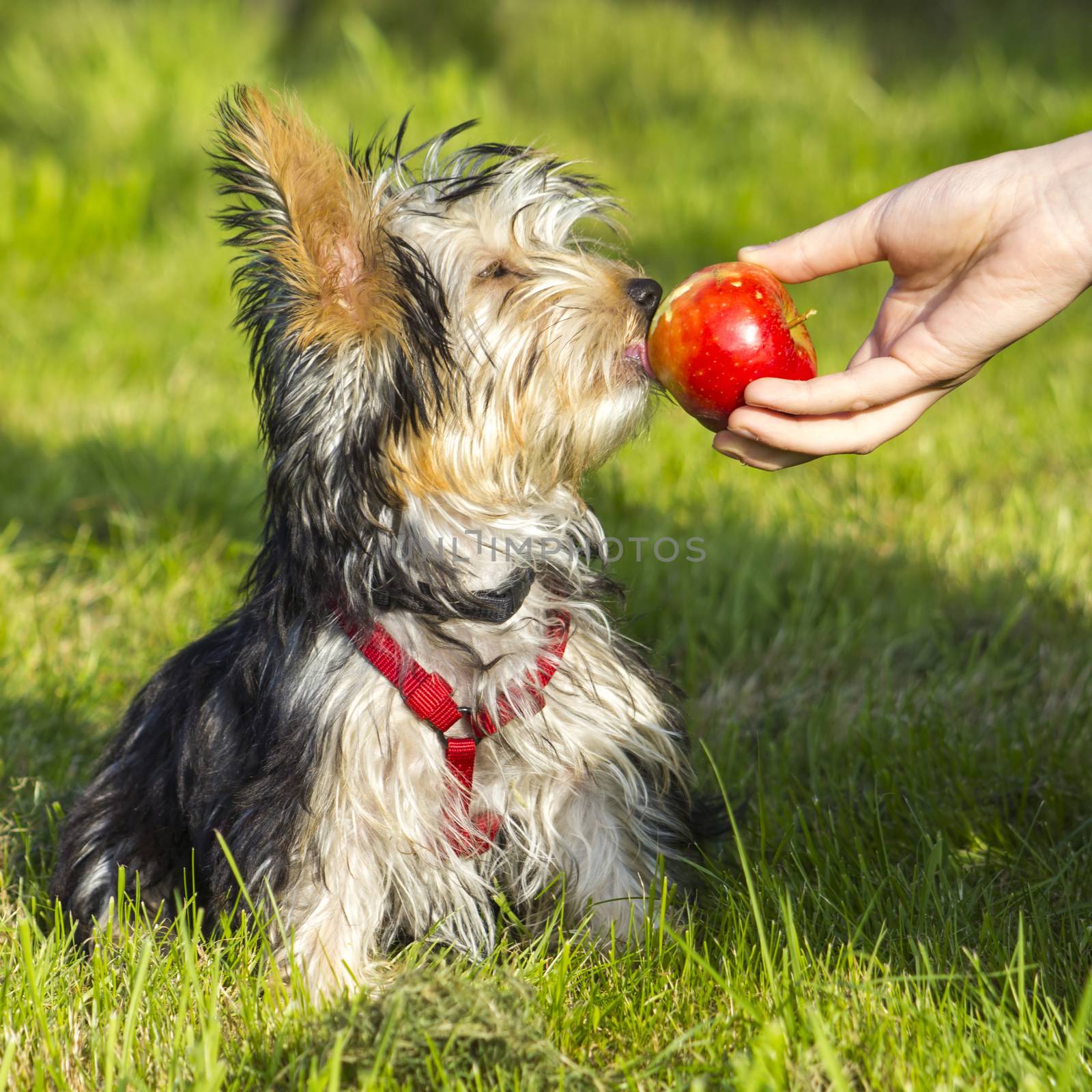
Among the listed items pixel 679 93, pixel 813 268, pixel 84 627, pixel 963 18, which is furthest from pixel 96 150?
pixel 963 18

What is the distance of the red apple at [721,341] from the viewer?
7.82 feet

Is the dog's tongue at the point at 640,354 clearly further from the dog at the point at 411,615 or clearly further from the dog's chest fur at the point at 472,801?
the dog's chest fur at the point at 472,801

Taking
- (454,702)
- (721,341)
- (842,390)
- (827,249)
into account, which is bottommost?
(454,702)

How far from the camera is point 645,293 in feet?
8.52

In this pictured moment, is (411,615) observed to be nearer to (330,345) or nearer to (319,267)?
(330,345)

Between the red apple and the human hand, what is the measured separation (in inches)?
1.9

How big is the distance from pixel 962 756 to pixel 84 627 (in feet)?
8.84

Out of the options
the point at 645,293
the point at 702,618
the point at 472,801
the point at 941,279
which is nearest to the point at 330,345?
the point at 645,293

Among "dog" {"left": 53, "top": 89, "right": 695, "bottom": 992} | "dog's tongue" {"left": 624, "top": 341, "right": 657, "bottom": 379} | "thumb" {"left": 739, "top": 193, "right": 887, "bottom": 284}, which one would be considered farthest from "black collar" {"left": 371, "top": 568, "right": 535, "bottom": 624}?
"thumb" {"left": 739, "top": 193, "right": 887, "bottom": 284}

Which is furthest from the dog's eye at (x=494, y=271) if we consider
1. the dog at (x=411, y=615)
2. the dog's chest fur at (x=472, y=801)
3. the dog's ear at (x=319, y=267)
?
the dog's chest fur at (x=472, y=801)

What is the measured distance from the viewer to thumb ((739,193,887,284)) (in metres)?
2.62

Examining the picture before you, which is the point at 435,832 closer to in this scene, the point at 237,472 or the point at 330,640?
the point at 330,640

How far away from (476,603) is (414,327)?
549 mm

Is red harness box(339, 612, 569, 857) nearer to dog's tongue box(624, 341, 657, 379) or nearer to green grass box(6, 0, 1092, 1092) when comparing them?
green grass box(6, 0, 1092, 1092)
